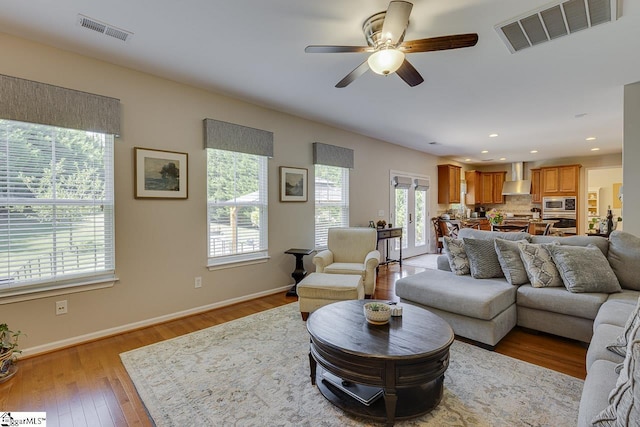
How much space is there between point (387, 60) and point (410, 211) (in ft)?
18.4

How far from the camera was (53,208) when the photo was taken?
8.79 feet

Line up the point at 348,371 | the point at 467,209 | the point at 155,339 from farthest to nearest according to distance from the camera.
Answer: the point at 467,209 → the point at 155,339 → the point at 348,371

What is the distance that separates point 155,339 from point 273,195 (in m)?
2.23

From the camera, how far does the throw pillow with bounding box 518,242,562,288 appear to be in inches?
113

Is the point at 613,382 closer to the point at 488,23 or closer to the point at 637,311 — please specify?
the point at 637,311

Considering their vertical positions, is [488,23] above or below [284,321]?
above

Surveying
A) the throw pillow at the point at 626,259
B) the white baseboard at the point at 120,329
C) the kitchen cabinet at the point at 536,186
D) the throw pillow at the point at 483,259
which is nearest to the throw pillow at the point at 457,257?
the throw pillow at the point at 483,259

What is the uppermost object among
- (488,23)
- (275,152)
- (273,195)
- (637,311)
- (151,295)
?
(488,23)

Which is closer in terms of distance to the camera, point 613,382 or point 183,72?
point 613,382

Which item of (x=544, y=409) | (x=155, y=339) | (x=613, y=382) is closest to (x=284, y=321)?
(x=155, y=339)

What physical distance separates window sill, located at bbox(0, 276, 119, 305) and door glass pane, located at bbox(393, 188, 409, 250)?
5331 mm

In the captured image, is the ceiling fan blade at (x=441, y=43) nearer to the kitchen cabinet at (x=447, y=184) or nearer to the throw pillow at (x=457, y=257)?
the throw pillow at (x=457, y=257)

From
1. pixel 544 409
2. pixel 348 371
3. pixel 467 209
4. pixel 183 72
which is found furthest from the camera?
pixel 467 209

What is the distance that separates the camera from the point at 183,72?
3113mm
